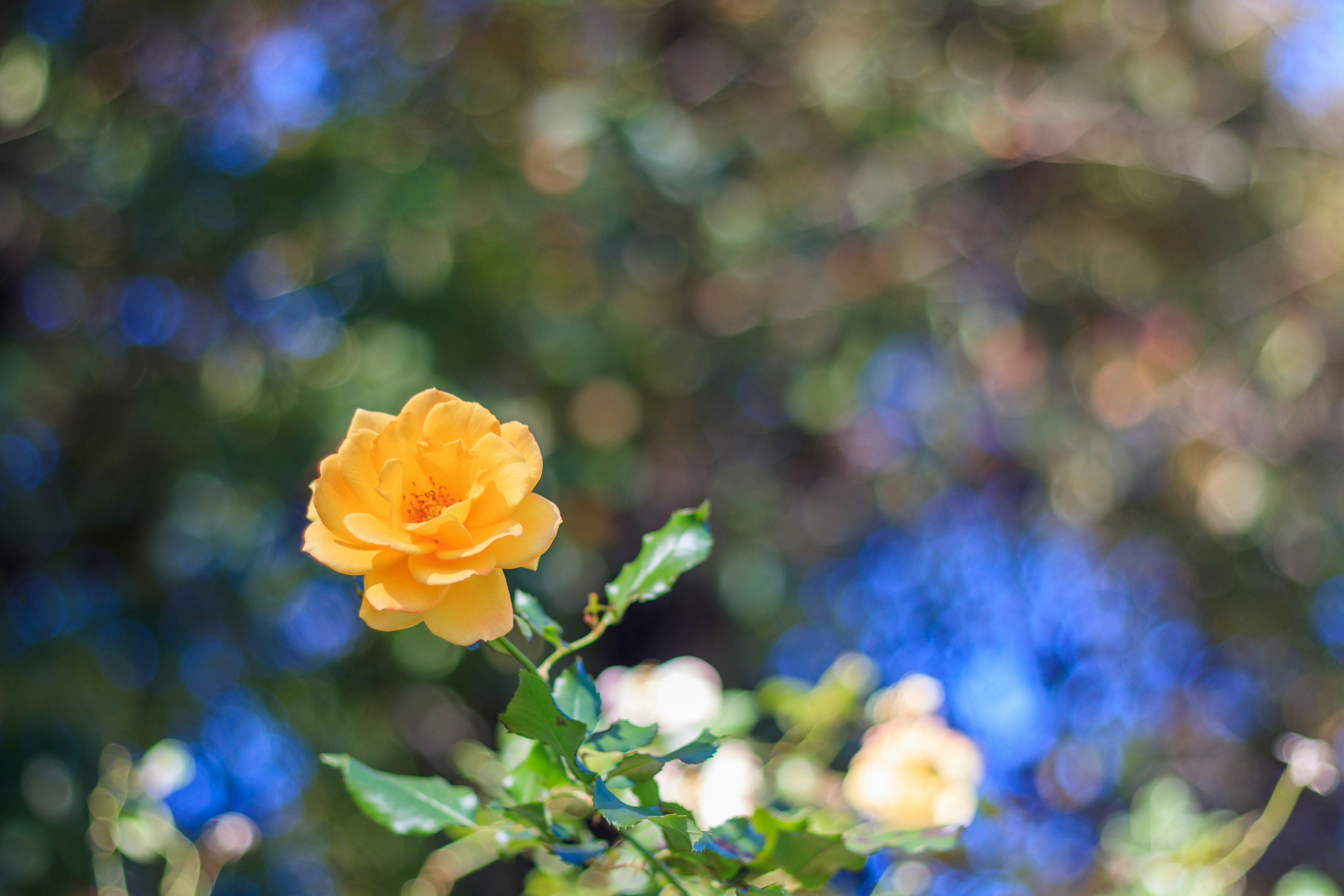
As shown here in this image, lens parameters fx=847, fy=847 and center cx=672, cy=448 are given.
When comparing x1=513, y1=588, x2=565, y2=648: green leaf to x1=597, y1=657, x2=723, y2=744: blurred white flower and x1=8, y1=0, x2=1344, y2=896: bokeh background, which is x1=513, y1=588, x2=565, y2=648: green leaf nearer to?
x1=597, y1=657, x2=723, y2=744: blurred white flower

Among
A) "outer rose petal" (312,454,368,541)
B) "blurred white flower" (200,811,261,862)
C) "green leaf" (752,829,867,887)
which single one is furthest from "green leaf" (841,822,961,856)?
"blurred white flower" (200,811,261,862)

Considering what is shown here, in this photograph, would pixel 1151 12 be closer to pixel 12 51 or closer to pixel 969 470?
pixel 969 470

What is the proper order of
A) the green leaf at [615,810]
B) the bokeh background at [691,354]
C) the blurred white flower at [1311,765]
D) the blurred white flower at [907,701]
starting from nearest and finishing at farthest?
the green leaf at [615,810] < the blurred white flower at [1311,765] < the blurred white flower at [907,701] < the bokeh background at [691,354]

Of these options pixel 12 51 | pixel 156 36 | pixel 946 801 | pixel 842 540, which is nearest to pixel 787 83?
pixel 842 540

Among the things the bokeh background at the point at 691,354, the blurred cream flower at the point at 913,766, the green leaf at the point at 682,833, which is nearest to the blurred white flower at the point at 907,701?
the blurred cream flower at the point at 913,766

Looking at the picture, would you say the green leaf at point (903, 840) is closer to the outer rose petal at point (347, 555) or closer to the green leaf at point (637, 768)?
the green leaf at point (637, 768)

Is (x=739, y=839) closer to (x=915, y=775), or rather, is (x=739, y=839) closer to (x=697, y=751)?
(x=697, y=751)
